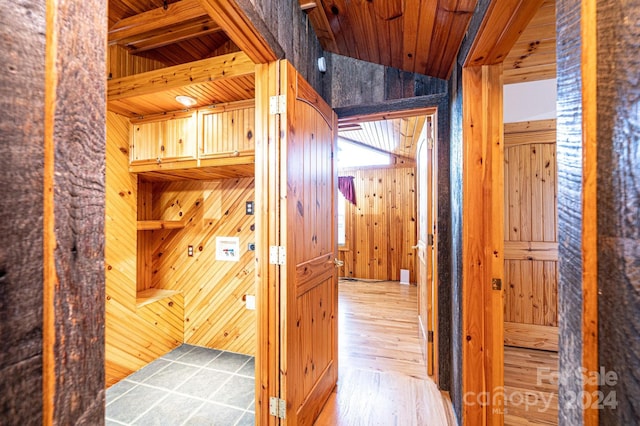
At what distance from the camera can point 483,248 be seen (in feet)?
4.82

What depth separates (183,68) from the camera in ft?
6.30

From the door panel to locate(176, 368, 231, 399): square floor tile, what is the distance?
34.8 inches

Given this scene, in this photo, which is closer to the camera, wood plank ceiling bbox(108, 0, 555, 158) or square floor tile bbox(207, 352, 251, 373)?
wood plank ceiling bbox(108, 0, 555, 158)

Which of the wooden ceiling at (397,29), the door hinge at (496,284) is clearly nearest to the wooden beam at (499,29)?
the wooden ceiling at (397,29)

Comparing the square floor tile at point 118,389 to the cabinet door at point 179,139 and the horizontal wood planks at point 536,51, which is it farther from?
the horizontal wood planks at point 536,51

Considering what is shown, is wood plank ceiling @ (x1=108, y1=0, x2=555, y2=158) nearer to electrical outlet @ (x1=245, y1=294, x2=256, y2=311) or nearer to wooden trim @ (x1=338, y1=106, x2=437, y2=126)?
wooden trim @ (x1=338, y1=106, x2=437, y2=126)

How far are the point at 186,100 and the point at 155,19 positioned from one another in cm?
54

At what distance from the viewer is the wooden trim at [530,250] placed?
271 centimetres

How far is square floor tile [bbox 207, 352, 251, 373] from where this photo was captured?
7.99ft

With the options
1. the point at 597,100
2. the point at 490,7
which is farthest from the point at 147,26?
the point at 597,100

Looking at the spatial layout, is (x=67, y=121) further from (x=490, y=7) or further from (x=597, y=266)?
(x=490, y=7)

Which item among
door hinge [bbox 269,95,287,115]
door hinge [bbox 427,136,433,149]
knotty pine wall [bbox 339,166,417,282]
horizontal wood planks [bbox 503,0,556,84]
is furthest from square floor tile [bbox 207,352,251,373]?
knotty pine wall [bbox 339,166,417,282]

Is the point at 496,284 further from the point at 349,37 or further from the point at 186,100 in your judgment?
the point at 186,100

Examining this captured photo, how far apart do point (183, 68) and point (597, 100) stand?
7.22 feet
